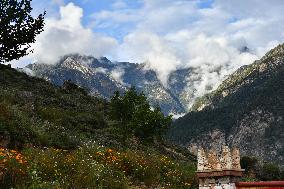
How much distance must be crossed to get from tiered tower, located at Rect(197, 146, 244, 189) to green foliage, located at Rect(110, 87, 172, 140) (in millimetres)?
24109

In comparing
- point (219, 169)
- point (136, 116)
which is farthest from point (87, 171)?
point (136, 116)

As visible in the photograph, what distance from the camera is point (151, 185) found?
13.9 m

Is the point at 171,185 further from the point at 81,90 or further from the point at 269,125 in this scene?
the point at 269,125

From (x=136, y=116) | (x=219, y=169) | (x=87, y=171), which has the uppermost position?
(x=136, y=116)

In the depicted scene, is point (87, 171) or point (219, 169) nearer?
point (219, 169)

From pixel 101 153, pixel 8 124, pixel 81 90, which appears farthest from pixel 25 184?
pixel 81 90

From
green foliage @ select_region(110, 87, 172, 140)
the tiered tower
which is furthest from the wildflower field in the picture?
green foliage @ select_region(110, 87, 172, 140)

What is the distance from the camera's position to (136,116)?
1433 inches

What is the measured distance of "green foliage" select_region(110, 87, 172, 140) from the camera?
113 feet

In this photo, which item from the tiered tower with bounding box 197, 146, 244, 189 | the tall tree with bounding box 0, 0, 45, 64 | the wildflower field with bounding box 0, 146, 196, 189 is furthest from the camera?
the tall tree with bounding box 0, 0, 45, 64

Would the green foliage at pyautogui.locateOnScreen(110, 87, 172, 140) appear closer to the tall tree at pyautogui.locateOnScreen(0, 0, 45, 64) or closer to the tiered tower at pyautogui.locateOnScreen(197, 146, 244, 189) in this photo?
the tall tree at pyautogui.locateOnScreen(0, 0, 45, 64)

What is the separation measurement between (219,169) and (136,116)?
28768 millimetres

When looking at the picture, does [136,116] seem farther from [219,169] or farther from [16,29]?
[219,169]

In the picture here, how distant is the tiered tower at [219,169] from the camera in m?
7.70
